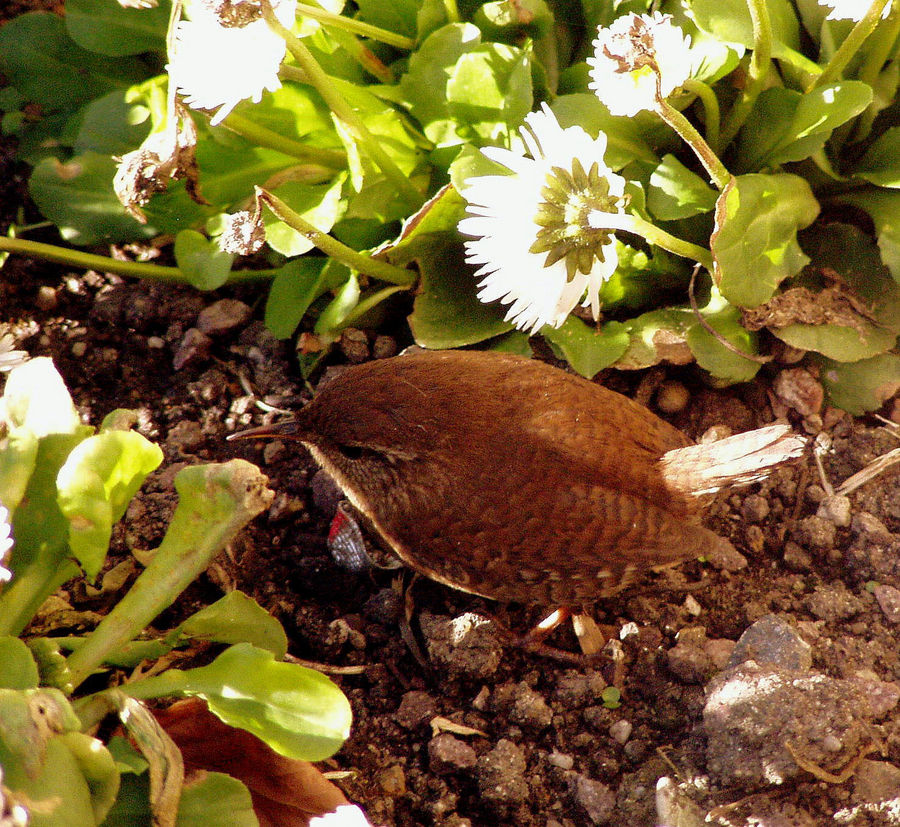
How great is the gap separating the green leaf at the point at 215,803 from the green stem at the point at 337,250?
141 centimetres

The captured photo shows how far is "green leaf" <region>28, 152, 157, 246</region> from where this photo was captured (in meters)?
3.29

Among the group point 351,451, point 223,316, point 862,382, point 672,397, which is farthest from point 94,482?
point 862,382

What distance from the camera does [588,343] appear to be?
292 centimetres

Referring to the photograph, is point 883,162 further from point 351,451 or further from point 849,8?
point 351,451

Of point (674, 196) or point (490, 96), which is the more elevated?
point (490, 96)

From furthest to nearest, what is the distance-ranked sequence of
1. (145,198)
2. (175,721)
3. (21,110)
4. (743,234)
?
(21,110) < (743,234) < (145,198) < (175,721)

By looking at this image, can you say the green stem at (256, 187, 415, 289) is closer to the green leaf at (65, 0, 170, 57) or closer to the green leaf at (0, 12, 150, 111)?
the green leaf at (65, 0, 170, 57)

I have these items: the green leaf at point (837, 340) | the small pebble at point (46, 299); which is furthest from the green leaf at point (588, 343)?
the small pebble at point (46, 299)

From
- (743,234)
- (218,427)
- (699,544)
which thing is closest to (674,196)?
(743,234)

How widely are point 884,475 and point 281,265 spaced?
2.24 meters

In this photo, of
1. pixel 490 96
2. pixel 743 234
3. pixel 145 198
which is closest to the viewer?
pixel 145 198

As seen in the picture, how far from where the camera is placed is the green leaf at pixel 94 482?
2041 mm

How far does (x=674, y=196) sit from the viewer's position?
2.77 metres

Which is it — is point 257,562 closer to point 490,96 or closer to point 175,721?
point 175,721
